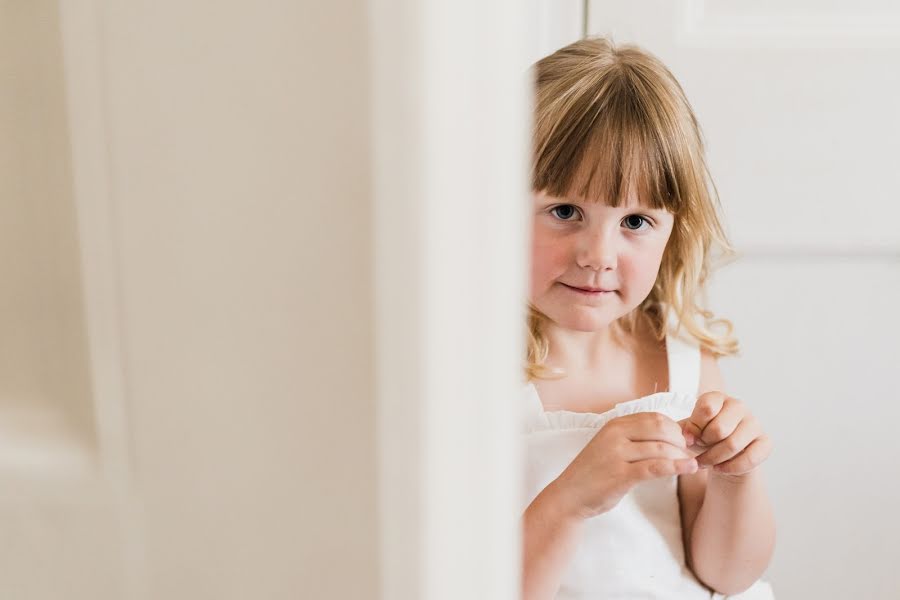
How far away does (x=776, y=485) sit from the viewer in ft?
3.39

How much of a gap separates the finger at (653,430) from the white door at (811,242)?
1.16 feet

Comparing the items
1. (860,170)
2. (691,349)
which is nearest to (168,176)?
(691,349)

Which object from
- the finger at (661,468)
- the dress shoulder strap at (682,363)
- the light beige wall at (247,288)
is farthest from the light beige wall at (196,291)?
the dress shoulder strap at (682,363)

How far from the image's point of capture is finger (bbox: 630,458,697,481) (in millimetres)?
622

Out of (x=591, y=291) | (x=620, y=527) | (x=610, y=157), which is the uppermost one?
(x=610, y=157)

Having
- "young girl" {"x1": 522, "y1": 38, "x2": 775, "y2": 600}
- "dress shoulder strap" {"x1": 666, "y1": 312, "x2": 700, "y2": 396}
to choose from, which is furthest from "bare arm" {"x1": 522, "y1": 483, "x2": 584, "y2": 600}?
"dress shoulder strap" {"x1": 666, "y1": 312, "x2": 700, "y2": 396}

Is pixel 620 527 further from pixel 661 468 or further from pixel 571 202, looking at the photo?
pixel 571 202

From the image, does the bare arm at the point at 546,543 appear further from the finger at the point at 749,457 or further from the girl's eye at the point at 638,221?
the girl's eye at the point at 638,221

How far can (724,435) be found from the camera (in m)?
0.68

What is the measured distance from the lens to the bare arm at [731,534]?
0.79 meters

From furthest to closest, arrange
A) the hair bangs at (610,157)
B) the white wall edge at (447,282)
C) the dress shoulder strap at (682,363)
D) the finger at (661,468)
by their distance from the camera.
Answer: the dress shoulder strap at (682,363) < the hair bangs at (610,157) < the finger at (661,468) < the white wall edge at (447,282)

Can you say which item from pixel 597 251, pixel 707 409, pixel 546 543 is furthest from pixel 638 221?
pixel 546 543

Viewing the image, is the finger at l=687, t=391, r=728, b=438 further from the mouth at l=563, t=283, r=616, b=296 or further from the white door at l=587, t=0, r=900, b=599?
the white door at l=587, t=0, r=900, b=599

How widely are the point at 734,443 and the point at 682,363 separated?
0.19 metres
